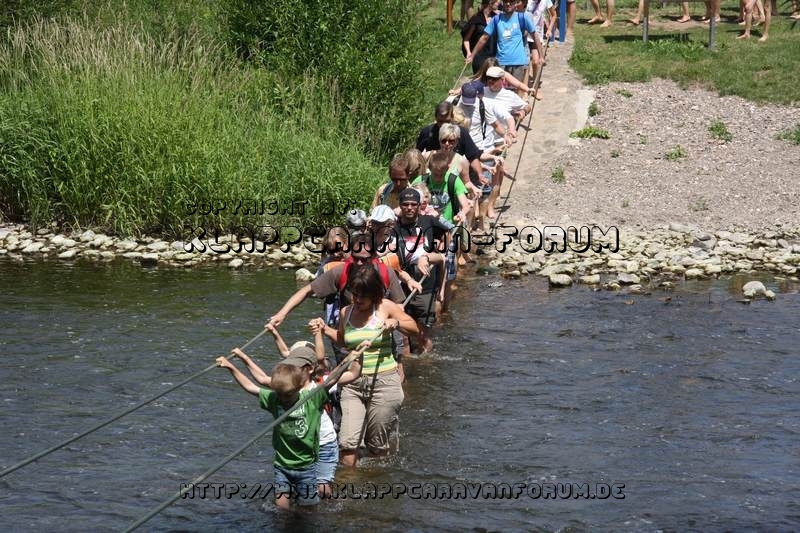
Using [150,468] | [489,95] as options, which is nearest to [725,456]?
[150,468]

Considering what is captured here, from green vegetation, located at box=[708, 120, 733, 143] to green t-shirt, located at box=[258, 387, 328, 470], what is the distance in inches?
566

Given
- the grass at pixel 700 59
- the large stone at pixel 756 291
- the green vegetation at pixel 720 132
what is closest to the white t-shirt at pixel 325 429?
the large stone at pixel 756 291

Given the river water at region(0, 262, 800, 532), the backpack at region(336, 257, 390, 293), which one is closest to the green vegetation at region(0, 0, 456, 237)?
the river water at region(0, 262, 800, 532)

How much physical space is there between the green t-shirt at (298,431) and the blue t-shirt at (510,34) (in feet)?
41.1

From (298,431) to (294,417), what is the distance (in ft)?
0.34

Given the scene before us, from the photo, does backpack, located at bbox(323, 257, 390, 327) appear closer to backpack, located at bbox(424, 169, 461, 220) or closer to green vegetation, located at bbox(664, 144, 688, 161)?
backpack, located at bbox(424, 169, 461, 220)

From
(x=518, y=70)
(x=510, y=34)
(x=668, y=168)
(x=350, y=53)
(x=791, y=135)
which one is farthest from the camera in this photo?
(x=791, y=135)

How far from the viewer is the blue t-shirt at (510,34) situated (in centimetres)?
1988

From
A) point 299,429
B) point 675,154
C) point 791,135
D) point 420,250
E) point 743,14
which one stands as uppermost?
point 743,14

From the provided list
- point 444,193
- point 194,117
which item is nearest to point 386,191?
point 444,193

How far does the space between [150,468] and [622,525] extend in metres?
3.77

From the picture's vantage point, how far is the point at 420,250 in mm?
11586

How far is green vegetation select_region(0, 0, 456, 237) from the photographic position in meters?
18.0

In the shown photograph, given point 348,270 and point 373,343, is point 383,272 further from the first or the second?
point 373,343
